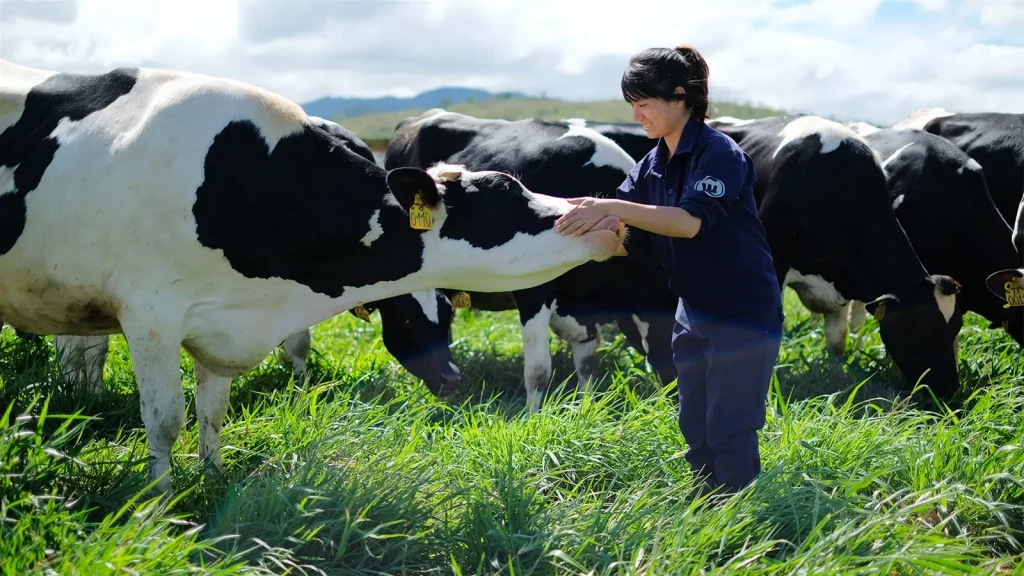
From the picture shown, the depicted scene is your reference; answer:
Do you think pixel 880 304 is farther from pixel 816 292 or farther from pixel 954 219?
pixel 954 219

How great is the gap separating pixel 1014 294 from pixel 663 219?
3.29m

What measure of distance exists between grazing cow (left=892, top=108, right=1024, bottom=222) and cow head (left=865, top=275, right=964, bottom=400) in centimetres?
300

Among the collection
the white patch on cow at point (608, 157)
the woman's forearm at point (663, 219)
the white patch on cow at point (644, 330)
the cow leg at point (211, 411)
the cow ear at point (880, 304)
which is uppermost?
the woman's forearm at point (663, 219)

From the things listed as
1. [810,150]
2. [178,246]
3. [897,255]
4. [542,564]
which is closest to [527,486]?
[542,564]

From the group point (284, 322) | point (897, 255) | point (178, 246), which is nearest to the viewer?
point (178, 246)

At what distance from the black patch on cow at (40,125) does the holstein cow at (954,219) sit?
6052 mm

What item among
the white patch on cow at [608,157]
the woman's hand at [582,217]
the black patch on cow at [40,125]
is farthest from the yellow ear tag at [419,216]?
the white patch on cow at [608,157]

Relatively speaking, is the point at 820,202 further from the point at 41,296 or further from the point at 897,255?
the point at 41,296

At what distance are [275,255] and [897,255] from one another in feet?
15.4

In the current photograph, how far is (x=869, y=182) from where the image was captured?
7215 millimetres

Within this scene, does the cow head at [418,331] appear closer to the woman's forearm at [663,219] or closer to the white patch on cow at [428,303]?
the white patch on cow at [428,303]

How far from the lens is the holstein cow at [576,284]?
6922 millimetres

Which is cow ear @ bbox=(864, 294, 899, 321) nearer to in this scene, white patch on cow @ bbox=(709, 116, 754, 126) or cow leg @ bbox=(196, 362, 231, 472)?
white patch on cow @ bbox=(709, 116, 754, 126)

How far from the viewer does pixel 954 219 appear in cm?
766
